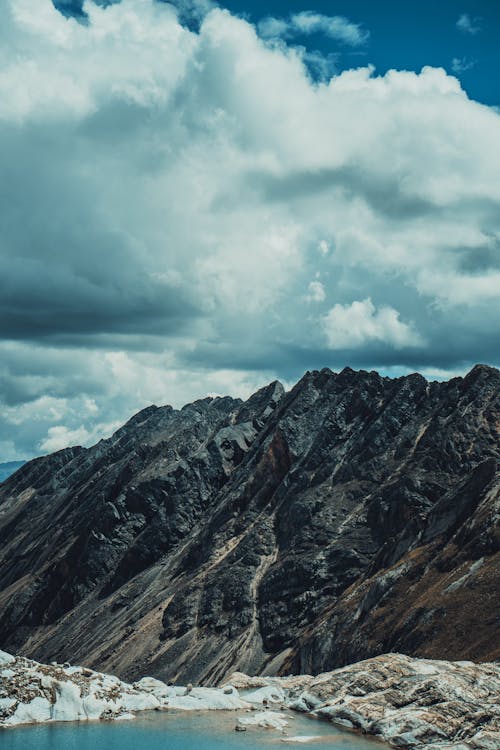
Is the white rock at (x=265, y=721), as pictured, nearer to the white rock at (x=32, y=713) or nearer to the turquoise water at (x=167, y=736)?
the turquoise water at (x=167, y=736)

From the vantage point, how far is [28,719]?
95625mm

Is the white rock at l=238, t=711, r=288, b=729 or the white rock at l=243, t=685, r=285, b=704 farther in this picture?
the white rock at l=243, t=685, r=285, b=704

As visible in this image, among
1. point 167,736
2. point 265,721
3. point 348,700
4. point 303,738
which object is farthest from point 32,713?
point 348,700

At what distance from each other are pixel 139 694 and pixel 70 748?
24.0m

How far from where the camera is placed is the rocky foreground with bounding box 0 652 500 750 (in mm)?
89938

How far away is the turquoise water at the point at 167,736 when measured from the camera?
89.5m

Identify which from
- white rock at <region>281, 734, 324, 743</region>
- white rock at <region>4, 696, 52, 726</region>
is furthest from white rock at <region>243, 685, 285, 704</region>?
white rock at <region>4, 696, 52, 726</region>

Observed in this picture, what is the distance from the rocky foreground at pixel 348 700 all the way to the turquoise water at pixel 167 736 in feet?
6.43

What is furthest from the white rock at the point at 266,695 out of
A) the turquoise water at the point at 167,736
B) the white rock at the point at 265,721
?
the turquoise water at the point at 167,736

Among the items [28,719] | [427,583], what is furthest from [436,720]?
[427,583]

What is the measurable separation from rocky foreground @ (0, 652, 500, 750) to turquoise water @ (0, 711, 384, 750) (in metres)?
1.96

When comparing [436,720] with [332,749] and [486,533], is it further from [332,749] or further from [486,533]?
[486,533]

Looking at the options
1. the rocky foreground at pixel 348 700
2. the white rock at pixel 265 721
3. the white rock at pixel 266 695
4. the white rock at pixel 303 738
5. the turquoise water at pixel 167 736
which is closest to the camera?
the turquoise water at pixel 167 736

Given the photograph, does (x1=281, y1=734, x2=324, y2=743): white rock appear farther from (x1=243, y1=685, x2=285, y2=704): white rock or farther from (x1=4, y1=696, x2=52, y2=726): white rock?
(x1=4, y1=696, x2=52, y2=726): white rock
